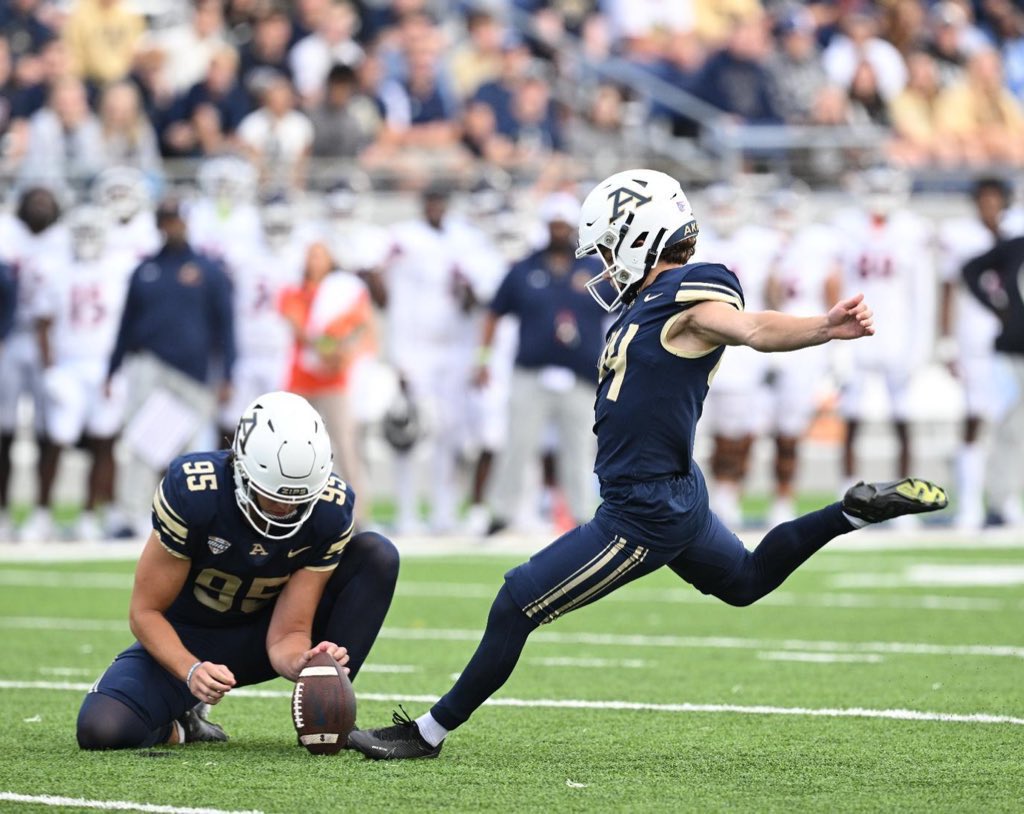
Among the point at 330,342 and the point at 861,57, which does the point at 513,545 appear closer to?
the point at 330,342

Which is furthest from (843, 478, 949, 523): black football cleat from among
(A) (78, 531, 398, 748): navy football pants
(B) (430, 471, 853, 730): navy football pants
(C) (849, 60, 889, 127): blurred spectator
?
(C) (849, 60, 889, 127): blurred spectator

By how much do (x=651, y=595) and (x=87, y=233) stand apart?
15.8 ft

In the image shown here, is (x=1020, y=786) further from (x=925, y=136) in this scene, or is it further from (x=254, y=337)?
(x=925, y=136)

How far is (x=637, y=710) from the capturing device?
6371 mm

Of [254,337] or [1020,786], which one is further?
[254,337]

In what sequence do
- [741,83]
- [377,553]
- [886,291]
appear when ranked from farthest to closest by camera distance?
[741,83] < [886,291] < [377,553]

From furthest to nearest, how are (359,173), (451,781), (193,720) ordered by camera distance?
(359,173), (193,720), (451,781)

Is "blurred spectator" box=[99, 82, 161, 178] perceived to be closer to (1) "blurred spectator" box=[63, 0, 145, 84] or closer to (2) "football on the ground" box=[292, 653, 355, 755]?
(1) "blurred spectator" box=[63, 0, 145, 84]

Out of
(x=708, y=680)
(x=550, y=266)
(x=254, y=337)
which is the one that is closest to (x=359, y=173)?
(x=254, y=337)

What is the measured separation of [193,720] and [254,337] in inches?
312

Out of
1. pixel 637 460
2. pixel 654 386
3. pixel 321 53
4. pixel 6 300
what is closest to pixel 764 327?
pixel 654 386

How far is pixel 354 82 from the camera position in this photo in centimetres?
1588

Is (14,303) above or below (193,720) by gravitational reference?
above

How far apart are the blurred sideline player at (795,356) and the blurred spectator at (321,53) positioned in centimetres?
428
